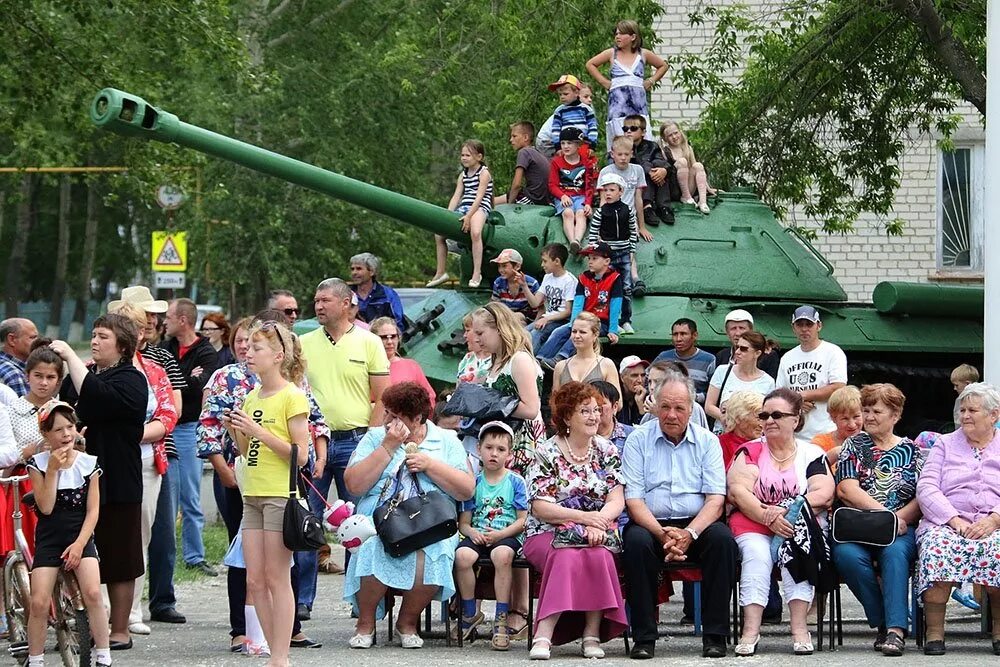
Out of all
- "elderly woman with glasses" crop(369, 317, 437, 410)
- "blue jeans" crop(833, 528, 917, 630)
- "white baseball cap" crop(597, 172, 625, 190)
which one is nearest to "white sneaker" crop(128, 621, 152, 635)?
"elderly woman with glasses" crop(369, 317, 437, 410)

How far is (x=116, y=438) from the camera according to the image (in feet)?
34.0

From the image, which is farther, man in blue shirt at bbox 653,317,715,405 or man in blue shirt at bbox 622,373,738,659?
man in blue shirt at bbox 653,317,715,405

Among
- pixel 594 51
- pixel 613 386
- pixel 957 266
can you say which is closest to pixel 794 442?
pixel 613 386

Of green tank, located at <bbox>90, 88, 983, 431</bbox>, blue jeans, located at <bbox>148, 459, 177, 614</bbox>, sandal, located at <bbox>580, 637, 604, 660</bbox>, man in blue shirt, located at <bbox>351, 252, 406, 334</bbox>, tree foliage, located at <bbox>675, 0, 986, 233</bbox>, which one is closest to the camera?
sandal, located at <bbox>580, 637, 604, 660</bbox>

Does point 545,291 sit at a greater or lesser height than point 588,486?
greater

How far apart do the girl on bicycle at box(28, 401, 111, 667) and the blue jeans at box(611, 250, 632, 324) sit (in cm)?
630

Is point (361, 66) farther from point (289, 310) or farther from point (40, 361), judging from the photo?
point (40, 361)

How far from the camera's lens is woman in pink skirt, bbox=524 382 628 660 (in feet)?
33.9

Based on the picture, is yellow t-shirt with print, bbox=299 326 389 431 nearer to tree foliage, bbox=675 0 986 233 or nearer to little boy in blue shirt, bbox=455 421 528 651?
little boy in blue shirt, bbox=455 421 528 651

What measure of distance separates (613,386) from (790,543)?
208 cm

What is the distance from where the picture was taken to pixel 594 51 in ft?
76.3

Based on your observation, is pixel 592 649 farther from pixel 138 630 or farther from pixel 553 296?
pixel 553 296

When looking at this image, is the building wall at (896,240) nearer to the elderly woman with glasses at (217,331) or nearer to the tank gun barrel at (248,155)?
the tank gun barrel at (248,155)

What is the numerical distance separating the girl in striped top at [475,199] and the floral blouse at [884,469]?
6259mm
